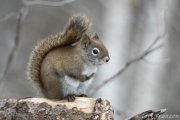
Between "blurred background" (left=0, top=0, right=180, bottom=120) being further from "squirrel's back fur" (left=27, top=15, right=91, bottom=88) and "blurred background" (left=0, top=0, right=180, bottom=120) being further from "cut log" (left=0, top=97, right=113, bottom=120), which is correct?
"cut log" (left=0, top=97, right=113, bottom=120)

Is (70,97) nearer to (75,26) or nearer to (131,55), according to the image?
(75,26)

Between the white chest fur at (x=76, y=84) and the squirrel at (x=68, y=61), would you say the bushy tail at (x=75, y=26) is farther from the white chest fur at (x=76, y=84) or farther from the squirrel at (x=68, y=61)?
the white chest fur at (x=76, y=84)

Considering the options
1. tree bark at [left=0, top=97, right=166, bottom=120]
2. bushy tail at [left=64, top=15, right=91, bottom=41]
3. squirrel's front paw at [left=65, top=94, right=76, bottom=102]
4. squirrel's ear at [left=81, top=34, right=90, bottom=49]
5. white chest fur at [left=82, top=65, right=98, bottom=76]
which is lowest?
tree bark at [left=0, top=97, right=166, bottom=120]

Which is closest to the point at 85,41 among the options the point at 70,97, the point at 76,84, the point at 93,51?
the point at 93,51

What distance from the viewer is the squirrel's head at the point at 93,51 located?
3797 millimetres

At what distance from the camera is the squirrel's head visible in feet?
12.5

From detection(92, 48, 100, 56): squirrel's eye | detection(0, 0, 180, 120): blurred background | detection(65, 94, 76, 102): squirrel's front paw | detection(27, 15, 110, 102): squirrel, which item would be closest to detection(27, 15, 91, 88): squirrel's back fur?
detection(27, 15, 110, 102): squirrel

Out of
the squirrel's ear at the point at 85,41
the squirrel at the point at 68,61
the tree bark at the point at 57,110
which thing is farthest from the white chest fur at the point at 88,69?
the tree bark at the point at 57,110

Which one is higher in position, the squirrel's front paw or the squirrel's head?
the squirrel's head

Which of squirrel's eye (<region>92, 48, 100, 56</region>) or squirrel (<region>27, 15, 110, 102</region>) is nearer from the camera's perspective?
squirrel (<region>27, 15, 110, 102</region>)

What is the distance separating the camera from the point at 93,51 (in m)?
3.84

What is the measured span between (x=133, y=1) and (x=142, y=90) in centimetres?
110

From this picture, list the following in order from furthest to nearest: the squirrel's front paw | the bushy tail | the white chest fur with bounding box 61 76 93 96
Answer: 1. the bushy tail
2. the white chest fur with bounding box 61 76 93 96
3. the squirrel's front paw

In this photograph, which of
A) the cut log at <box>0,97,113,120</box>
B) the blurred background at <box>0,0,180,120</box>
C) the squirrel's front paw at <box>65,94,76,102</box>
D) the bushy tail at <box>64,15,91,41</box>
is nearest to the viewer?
the cut log at <box>0,97,113,120</box>
